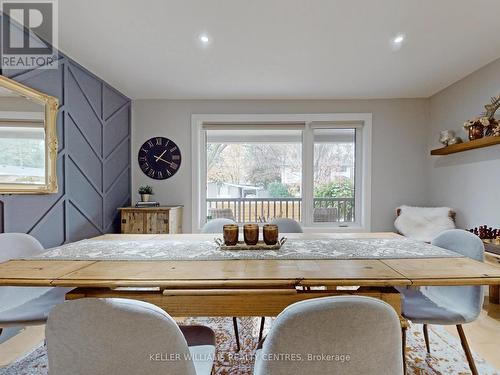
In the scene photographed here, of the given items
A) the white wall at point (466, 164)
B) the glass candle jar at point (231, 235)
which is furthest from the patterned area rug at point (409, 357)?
the white wall at point (466, 164)

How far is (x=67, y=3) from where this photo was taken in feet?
5.82

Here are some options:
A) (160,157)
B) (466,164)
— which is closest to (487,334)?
(466,164)

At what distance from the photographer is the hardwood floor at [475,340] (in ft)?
5.88

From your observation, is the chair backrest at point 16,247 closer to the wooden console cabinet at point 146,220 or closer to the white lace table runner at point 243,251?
the white lace table runner at point 243,251

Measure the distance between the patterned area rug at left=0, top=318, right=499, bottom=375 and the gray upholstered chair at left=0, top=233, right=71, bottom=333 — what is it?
1.43 ft

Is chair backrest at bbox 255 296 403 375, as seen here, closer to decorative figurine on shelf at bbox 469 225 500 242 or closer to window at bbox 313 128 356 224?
decorative figurine on shelf at bbox 469 225 500 242

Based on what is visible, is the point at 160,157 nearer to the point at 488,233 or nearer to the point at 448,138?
the point at 448,138

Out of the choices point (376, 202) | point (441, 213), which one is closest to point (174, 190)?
point (376, 202)

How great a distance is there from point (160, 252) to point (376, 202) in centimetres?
306

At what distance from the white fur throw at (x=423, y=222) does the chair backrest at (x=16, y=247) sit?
3531 mm

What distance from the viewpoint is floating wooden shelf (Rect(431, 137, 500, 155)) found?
2429mm

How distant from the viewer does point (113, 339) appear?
28.9 inches

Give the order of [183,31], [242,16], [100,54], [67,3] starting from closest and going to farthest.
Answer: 1. [67,3]
2. [242,16]
3. [183,31]
4. [100,54]

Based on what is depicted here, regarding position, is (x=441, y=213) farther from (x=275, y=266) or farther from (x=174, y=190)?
(x=174, y=190)
